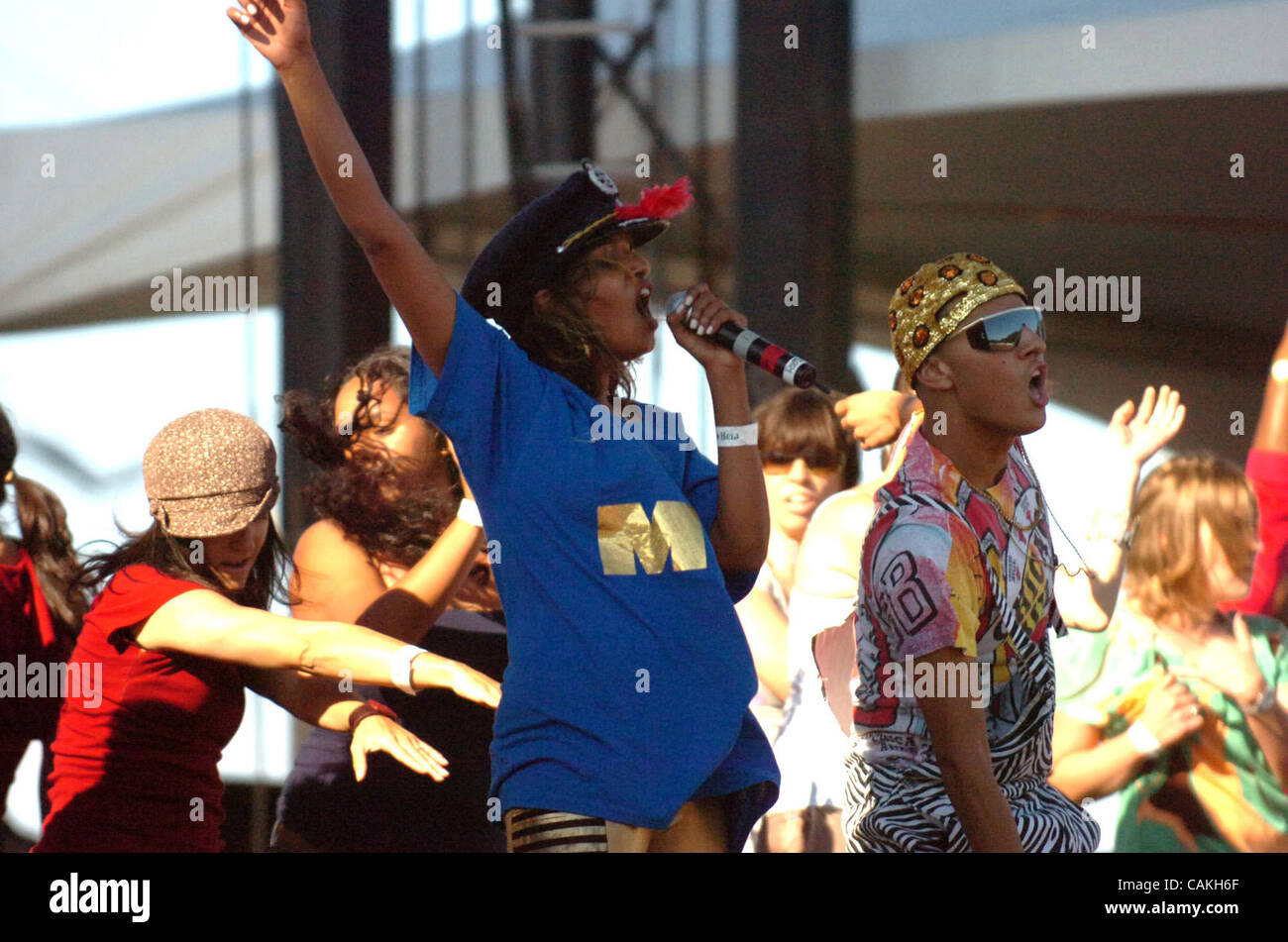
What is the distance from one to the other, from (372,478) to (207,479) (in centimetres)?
48

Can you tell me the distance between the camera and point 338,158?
166cm

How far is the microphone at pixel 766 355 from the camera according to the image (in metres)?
1.82

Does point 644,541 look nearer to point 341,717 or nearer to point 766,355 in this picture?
point 766,355

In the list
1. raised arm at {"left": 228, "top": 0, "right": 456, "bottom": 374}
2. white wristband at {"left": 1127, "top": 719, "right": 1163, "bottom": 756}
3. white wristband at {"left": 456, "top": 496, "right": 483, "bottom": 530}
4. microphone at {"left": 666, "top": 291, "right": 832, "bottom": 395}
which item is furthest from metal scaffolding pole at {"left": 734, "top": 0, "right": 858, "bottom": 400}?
raised arm at {"left": 228, "top": 0, "right": 456, "bottom": 374}

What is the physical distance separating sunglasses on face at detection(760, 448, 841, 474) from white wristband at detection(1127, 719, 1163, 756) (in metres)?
0.86

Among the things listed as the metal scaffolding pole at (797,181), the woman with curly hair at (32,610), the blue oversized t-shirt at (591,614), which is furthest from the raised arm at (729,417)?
the metal scaffolding pole at (797,181)

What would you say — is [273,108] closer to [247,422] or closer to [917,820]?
[247,422]

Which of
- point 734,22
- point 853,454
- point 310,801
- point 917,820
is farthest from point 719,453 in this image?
point 734,22

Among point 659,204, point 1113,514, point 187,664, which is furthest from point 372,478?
point 1113,514

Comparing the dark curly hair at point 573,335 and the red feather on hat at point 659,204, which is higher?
the red feather on hat at point 659,204

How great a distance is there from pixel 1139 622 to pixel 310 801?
6.04 ft

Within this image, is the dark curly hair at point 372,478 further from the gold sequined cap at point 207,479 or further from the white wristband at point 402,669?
the white wristband at point 402,669

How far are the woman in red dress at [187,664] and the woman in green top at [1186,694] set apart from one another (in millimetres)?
1721

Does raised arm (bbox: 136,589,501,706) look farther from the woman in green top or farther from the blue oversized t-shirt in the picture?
the woman in green top
